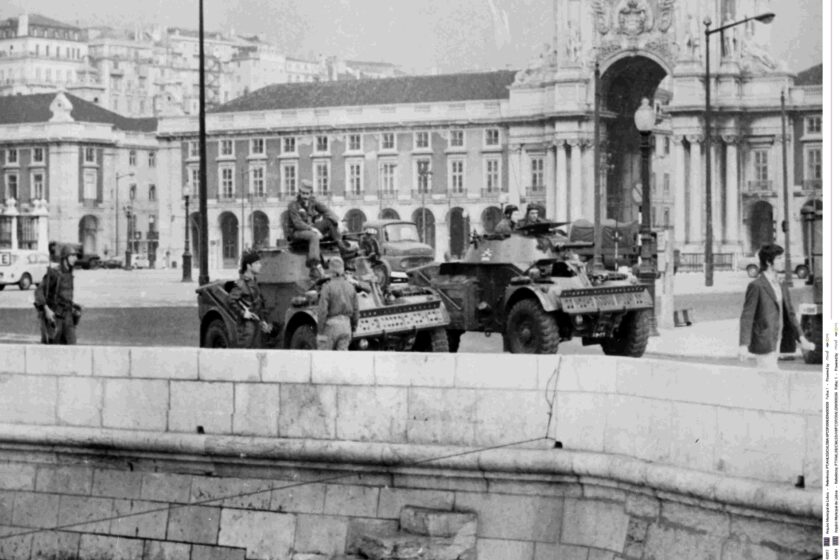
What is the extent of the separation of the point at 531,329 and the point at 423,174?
1.38 metres

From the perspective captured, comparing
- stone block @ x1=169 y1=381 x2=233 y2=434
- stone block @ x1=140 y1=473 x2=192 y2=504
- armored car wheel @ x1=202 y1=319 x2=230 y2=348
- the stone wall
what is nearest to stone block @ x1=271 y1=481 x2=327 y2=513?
the stone wall

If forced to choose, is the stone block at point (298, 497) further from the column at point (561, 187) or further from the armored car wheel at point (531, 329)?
the column at point (561, 187)

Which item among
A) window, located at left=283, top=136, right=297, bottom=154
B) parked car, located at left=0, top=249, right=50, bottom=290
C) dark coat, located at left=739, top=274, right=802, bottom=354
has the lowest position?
dark coat, located at left=739, top=274, right=802, bottom=354

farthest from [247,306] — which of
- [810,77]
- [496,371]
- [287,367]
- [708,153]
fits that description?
[810,77]

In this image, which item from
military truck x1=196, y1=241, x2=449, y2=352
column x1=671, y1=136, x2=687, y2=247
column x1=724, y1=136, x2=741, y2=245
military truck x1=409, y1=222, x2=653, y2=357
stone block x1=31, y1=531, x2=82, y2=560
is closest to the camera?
stone block x1=31, y1=531, x2=82, y2=560

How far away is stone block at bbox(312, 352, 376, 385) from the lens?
11805 mm

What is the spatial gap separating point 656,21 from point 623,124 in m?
1.58

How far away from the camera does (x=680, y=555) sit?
410 inches

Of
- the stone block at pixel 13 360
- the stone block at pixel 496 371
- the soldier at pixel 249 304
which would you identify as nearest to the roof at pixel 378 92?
Answer: the soldier at pixel 249 304

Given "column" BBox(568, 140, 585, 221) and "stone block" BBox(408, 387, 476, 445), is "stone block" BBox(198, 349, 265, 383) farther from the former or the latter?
"column" BBox(568, 140, 585, 221)

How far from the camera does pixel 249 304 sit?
14.2 m

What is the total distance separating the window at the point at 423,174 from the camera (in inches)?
570

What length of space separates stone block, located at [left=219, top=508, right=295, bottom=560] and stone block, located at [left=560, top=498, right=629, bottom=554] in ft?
6.00
